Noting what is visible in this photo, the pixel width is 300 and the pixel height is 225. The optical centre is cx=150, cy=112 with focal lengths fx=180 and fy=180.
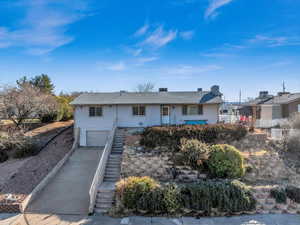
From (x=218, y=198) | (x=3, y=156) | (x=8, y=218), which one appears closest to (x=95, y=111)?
(x=3, y=156)

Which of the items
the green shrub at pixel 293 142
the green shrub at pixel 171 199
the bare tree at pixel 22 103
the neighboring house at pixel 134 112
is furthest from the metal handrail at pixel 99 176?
the green shrub at pixel 293 142

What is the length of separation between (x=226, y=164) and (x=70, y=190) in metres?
9.85

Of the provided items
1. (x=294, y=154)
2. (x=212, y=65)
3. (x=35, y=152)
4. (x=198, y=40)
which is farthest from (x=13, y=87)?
(x=294, y=154)

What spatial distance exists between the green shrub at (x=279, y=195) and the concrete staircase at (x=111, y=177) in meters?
8.69

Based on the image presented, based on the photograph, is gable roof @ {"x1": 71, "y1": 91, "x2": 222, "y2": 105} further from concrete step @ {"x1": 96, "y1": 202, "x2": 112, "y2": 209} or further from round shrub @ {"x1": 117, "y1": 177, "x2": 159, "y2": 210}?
concrete step @ {"x1": 96, "y1": 202, "x2": 112, "y2": 209}

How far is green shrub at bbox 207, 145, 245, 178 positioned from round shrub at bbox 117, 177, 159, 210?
164 inches

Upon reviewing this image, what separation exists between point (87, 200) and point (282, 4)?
16596 millimetres

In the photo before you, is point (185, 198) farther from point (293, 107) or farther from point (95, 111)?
point (293, 107)

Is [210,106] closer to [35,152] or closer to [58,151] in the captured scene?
[58,151]

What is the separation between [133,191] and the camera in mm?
9547

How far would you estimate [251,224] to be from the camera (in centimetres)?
823

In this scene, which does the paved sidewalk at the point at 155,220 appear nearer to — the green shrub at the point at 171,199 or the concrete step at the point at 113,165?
the green shrub at the point at 171,199

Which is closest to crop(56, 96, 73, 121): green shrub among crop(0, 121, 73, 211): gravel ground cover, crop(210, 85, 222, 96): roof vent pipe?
crop(0, 121, 73, 211): gravel ground cover

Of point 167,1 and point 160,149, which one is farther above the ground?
point 167,1
